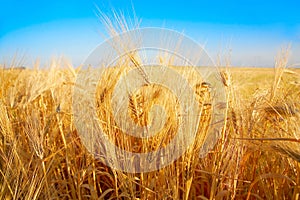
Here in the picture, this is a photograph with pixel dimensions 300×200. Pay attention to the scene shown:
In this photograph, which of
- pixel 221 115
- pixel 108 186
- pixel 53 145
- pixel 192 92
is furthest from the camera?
pixel 53 145

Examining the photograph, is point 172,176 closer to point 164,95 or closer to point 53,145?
point 164,95

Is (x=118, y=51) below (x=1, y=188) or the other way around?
the other way around

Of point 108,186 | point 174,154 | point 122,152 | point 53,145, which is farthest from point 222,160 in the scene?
point 53,145

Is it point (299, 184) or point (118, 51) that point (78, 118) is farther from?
point (299, 184)

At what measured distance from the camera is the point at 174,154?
1117mm

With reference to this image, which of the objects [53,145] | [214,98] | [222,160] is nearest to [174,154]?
[222,160]

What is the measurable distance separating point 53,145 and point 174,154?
785 millimetres

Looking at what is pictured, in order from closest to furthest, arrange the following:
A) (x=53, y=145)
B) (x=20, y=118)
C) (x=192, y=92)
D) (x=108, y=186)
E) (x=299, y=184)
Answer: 1. (x=299, y=184)
2. (x=192, y=92)
3. (x=108, y=186)
4. (x=53, y=145)
5. (x=20, y=118)

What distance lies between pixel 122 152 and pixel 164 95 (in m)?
0.38

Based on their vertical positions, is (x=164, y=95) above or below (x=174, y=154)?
above

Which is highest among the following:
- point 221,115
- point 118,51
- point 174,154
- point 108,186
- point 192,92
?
point 118,51

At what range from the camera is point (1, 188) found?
1.34 metres

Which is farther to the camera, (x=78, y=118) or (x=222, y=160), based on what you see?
(x=78, y=118)

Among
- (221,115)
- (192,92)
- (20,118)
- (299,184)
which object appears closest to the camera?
(299,184)
